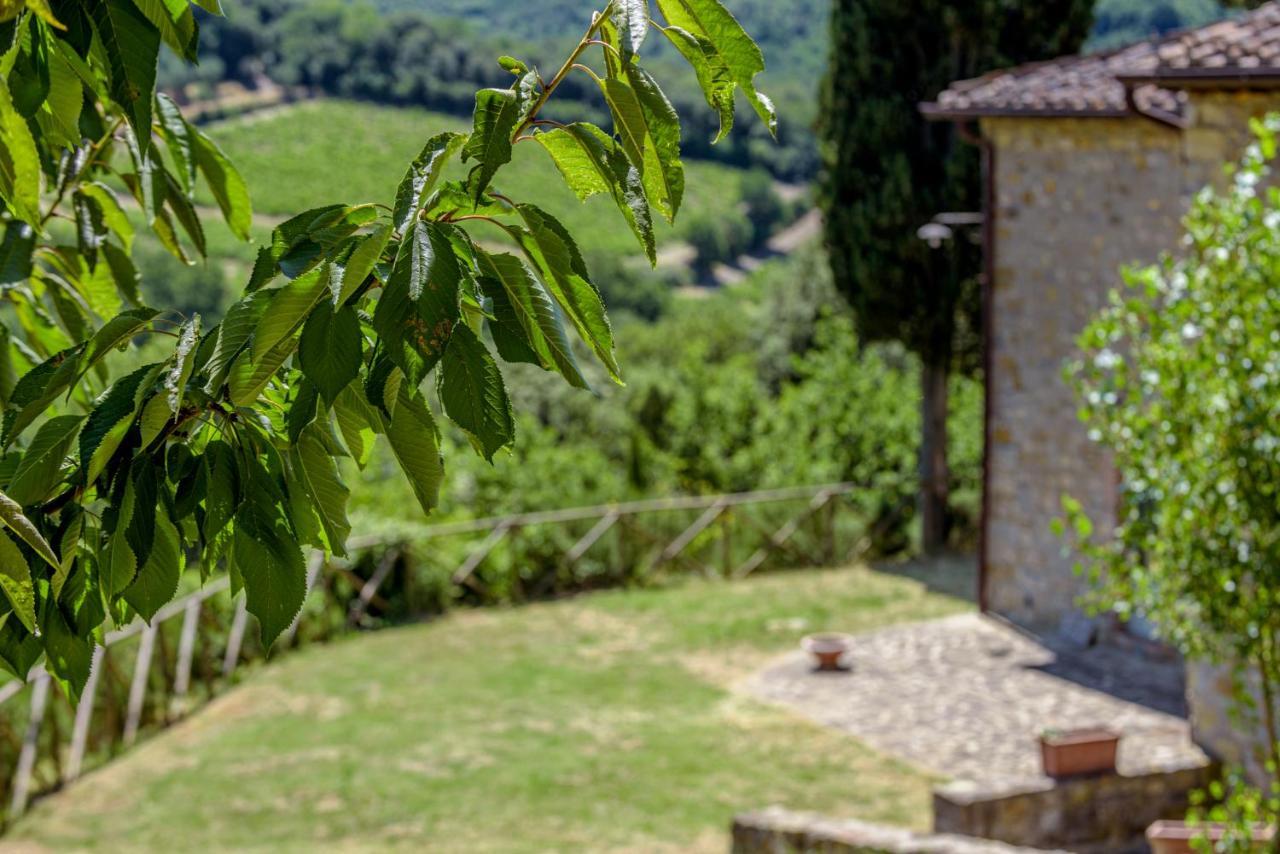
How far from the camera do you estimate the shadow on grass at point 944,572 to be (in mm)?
14938

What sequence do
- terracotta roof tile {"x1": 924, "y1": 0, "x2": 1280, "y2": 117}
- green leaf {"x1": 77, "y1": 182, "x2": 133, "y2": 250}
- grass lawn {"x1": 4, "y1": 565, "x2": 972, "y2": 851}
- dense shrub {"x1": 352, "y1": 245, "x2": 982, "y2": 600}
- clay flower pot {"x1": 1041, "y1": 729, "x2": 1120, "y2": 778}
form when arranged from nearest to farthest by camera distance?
green leaf {"x1": 77, "y1": 182, "x2": 133, "y2": 250}
clay flower pot {"x1": 1041, "y1": 729, "x2": 1120, "y2": 778}
terracotta roof tile {"x1": 924, "y1": 0, "x2": 1280, "y2": 117}
grass lawn {"x1": 4, "y1": 565, "x2": 972, "y2": 851}
dense shrub {"x1": 352, "y1": 245, "x2": 982, "y2": 600}

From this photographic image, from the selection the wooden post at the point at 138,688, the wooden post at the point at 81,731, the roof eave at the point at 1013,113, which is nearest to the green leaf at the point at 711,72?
the wooden post at the point at 81,731

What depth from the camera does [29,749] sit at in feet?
33.6

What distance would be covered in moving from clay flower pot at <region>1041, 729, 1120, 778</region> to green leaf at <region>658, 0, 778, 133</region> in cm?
747

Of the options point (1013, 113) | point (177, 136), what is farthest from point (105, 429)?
point (1013, 113)

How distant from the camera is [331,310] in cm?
138

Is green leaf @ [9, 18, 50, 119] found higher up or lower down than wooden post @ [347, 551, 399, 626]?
higher up

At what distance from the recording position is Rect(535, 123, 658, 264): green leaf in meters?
1.47

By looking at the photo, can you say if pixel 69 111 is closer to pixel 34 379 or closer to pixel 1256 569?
pixel 34 379

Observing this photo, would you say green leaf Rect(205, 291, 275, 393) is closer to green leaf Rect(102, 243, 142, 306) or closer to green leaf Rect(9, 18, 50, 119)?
green leaf Rect(9, 18, 50, 119)

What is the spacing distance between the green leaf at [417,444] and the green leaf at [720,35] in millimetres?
398

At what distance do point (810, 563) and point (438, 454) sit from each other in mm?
15386

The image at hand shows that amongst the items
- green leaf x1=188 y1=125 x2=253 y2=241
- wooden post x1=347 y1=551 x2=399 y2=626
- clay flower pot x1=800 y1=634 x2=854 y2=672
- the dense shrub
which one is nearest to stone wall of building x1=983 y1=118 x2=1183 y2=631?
clay flower pot x1=800 y1=634 x2=854 y2=672

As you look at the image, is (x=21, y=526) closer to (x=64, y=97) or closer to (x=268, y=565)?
(x=268, y=565)
